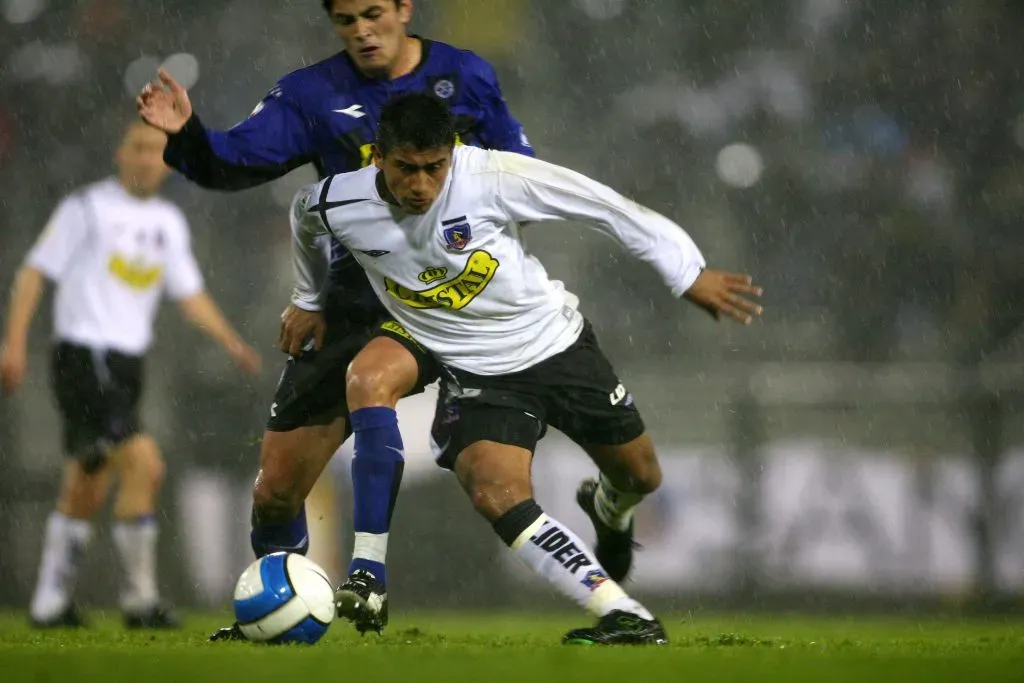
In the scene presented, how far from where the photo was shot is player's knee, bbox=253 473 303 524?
498 centimetres

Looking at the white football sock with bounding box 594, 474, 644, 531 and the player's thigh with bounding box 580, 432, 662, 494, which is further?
the white football sock with bounding box 594, 474, 644, 531

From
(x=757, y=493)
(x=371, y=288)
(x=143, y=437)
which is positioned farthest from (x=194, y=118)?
(x=757, y=493)

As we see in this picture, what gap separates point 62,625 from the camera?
21.2 ft

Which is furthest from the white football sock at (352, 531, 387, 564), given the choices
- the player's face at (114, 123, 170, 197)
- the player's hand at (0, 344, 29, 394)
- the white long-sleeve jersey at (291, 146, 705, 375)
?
the player's face at (114, 123, 170, 197)

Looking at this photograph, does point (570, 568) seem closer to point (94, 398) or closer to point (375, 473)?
point (375, 473)

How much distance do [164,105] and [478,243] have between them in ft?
3.35

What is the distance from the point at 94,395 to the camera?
6.96 metres

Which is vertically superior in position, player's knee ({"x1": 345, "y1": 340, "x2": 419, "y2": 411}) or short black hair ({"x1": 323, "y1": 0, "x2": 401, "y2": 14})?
short black hair ({"x1": 323, "y1": 0, "x2": 401, "y2": 14})

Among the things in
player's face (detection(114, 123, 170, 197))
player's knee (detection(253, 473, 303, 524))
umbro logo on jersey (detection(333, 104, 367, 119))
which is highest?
player's face (detection(114, 123, 170, 197))

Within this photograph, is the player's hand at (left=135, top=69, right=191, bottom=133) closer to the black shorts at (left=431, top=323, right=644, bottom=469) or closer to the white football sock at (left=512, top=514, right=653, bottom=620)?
the black shorts at (left=431, top=323, right=644, bottom=469)

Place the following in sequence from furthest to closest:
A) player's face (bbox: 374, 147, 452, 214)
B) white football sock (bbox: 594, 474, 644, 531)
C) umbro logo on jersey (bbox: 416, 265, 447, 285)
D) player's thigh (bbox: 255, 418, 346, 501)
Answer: white football sock (bbox: 594, 474, 644, 531) < player's thigh (bbox: 255, 418, 346, 501) < umbro logo on jersey (bbox: 416, 265, 447, 285) < player's face (bbox: 374, 147, 452, 214)

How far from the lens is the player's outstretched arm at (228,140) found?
4477 mm

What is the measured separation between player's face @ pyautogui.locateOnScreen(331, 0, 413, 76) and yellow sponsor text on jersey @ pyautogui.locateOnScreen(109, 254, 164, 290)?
300 cm

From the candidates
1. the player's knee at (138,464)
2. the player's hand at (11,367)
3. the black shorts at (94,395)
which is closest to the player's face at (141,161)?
the black shorts at (94,395)
